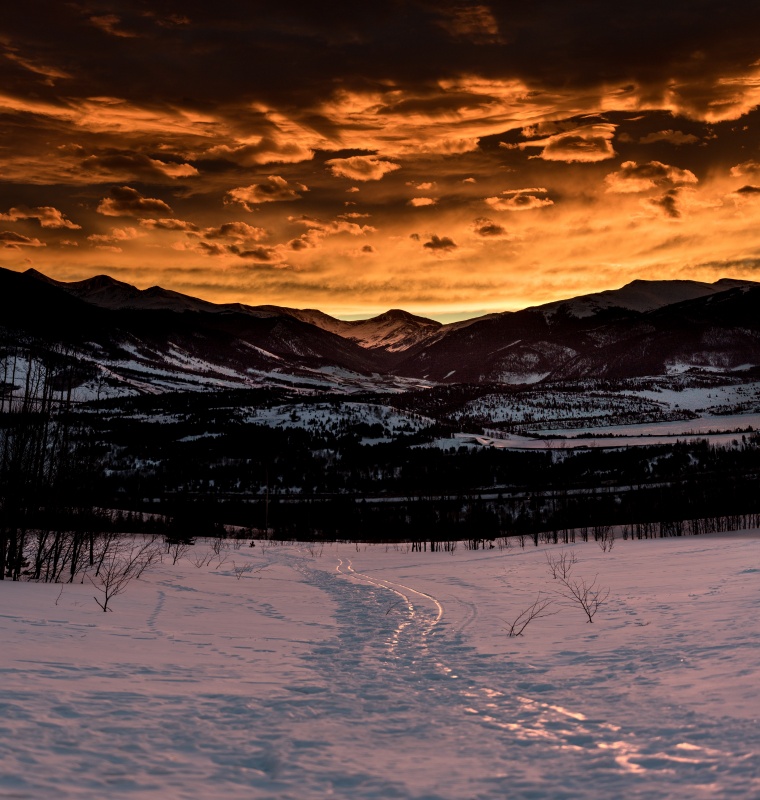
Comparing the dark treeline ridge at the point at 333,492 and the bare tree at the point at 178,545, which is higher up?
the dark treeline ridge at the point at 333,492

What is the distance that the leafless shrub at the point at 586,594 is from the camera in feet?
67.3

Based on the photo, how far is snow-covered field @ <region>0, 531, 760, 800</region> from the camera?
773 centimetres

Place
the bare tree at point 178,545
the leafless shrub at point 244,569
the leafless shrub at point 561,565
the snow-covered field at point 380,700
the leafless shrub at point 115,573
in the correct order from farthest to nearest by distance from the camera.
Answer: the bare tree at point 178,545, the leafless shrub at point 244,569, the leafless shrub at point 561,565, the leafless shrub at point 115,573, the snow-covered field at point 380,700

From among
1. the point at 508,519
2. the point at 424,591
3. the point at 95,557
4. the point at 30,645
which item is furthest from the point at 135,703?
the point at 508,519

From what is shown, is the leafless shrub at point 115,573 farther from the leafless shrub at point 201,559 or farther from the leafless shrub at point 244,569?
the leafless shrub at point 244,569

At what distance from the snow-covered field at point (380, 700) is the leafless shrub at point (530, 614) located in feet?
1.18

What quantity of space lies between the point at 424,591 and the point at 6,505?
685 inches

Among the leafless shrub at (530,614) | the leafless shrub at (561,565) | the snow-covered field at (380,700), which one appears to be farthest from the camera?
the leafless shrub at (561,565)

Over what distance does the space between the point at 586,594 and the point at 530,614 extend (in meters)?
2.28

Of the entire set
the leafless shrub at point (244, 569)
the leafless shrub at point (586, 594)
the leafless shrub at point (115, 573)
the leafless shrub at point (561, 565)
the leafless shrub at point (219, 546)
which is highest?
the leafless shrub at point (586, 594)

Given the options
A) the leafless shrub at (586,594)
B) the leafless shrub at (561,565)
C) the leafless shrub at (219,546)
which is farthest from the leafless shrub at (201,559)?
the leafless shrub at (586,594)

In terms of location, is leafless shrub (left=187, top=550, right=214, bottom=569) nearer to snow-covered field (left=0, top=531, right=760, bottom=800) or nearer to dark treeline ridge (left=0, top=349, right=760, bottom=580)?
dark treeline ridge (left=0, top=349, right=760, bottom=580)

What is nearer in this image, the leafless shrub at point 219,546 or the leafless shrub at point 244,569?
the leafless shrub at point 244,569

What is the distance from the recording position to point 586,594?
2169cm
